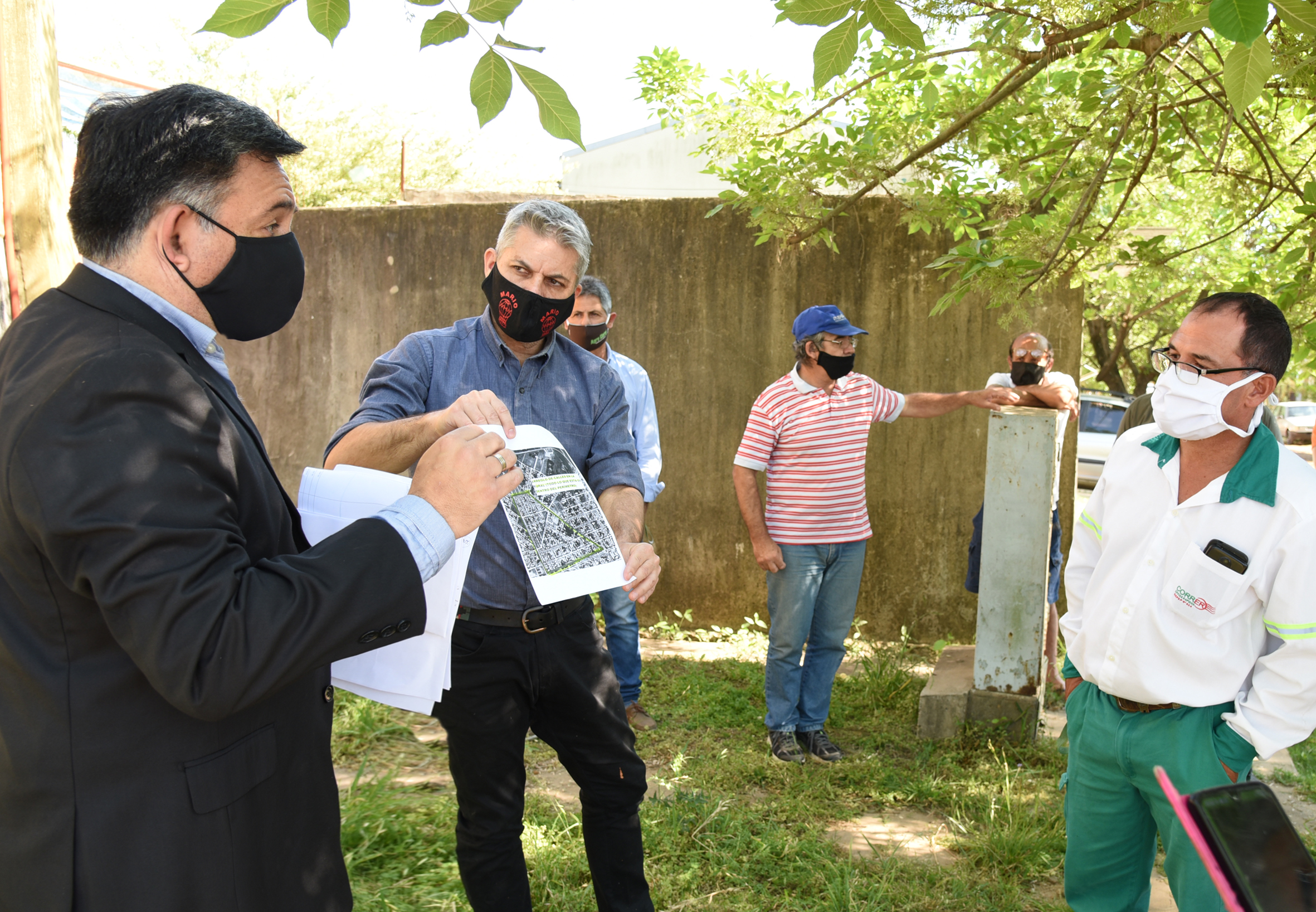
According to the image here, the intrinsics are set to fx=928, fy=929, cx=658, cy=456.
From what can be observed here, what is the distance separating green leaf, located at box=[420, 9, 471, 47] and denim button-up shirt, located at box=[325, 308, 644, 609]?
887 mm

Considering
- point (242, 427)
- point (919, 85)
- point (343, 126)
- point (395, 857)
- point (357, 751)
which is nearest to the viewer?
point (242, 427)

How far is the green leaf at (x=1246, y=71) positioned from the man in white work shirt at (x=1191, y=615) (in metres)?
0.70

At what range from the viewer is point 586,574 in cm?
224


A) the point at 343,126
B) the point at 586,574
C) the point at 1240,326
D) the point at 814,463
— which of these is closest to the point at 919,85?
the point at 814,463

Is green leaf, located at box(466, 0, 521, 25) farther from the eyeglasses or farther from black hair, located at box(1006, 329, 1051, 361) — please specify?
black hair, located at box(1006, 329, 1051, 361)

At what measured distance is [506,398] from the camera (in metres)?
2.65

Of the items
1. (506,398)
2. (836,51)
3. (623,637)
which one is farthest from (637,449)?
(836,51)

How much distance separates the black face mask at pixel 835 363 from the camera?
4531 mm

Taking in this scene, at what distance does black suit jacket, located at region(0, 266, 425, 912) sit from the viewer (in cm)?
123

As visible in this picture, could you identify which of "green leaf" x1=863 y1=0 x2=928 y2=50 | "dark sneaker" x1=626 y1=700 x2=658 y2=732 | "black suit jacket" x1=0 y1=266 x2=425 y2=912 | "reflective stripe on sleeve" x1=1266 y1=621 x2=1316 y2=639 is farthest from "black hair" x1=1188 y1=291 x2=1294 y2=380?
"dark sneaker" x1=626 y1=700 x2=658 y2=732

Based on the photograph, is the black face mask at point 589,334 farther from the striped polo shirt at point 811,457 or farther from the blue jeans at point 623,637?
the blue jeans at point 623,637

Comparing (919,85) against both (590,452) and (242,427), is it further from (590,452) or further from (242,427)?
(242,427)

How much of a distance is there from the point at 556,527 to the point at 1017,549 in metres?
2.98

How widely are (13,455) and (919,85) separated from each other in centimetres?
508
